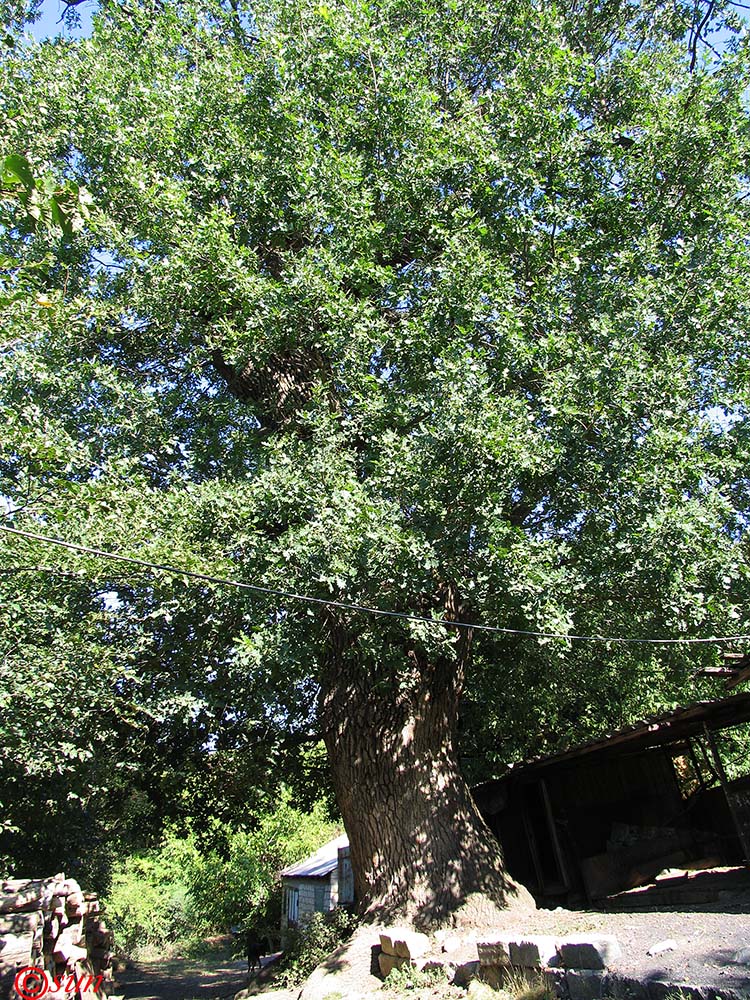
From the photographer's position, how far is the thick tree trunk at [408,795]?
298 inches

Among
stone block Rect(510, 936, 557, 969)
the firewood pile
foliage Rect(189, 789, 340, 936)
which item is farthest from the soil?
foliage Rect(189, 789, 340, 936)

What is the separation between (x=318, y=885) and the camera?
2014 cm

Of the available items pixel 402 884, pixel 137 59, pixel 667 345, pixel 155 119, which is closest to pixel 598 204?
pixel 667 345

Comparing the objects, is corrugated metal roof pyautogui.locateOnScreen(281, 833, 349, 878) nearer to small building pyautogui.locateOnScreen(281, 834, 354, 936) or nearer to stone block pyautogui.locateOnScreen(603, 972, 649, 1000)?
small building pyautogui.locateOnScreen(281, 834, 354, 936)

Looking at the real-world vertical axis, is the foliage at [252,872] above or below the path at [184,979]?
above

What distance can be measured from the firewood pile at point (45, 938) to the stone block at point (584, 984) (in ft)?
17.6

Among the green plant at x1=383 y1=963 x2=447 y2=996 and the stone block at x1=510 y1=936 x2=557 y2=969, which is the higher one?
the stone block at x1=510 y1=936 x2=557 y2=969

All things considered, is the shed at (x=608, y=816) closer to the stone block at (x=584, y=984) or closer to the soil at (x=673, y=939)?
the soil at (x=673, y=939)

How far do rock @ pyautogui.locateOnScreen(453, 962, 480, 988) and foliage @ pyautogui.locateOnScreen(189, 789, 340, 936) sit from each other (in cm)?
1934

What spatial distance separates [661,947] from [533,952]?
98 centimetres

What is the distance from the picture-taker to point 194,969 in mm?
24562

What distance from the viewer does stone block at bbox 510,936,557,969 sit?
17.3 feet

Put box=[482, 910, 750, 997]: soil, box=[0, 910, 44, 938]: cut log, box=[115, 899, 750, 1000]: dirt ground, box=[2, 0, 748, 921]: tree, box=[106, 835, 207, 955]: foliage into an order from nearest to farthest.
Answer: box=[482, 910, 750, 997]: soil → box=[115, 899, 750, 1000]: dirt ground → box=[2, 0, 748, 921]: tree → box=[0, 910, 44, 938]: cut log → box=[106, 835, 207, 955]: foliage

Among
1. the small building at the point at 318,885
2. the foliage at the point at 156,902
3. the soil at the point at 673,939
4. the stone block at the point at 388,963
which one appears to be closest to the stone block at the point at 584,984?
the soil at the point at 673,939
